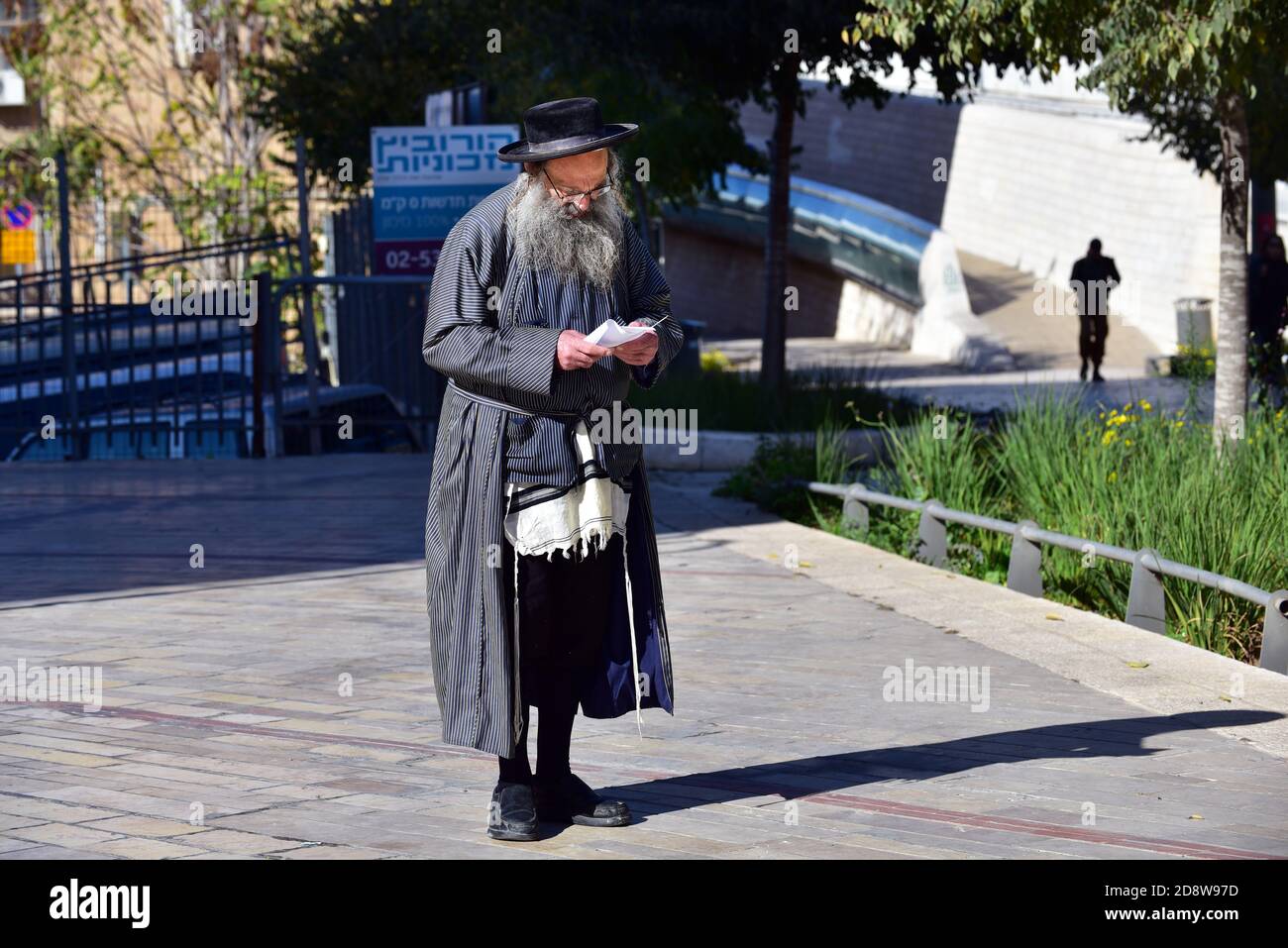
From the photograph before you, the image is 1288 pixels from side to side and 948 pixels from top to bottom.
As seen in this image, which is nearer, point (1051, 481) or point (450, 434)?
point (450, 434)

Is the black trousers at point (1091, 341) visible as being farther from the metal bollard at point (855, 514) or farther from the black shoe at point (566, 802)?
the black shoe at point (566, 802)

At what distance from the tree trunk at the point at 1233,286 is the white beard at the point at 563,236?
6369 millimetres

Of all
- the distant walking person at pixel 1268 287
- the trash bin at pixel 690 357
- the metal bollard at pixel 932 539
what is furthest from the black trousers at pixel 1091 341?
the metal bollard at pixel 932 539

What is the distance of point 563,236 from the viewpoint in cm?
491

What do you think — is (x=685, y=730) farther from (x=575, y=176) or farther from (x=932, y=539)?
(x=932, y=539)

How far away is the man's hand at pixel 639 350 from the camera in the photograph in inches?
186

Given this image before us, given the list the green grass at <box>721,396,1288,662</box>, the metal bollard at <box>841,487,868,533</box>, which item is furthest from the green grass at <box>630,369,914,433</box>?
the metal bollard at <box>841,487,868,533</box>

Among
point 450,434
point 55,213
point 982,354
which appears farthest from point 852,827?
point 55,213

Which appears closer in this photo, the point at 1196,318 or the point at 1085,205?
the point at 1196,318

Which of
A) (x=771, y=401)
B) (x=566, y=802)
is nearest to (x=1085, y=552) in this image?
(x=566, y=802)

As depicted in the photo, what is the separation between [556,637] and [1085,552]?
4099 millimetres

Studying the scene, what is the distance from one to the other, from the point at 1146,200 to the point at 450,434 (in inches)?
927
